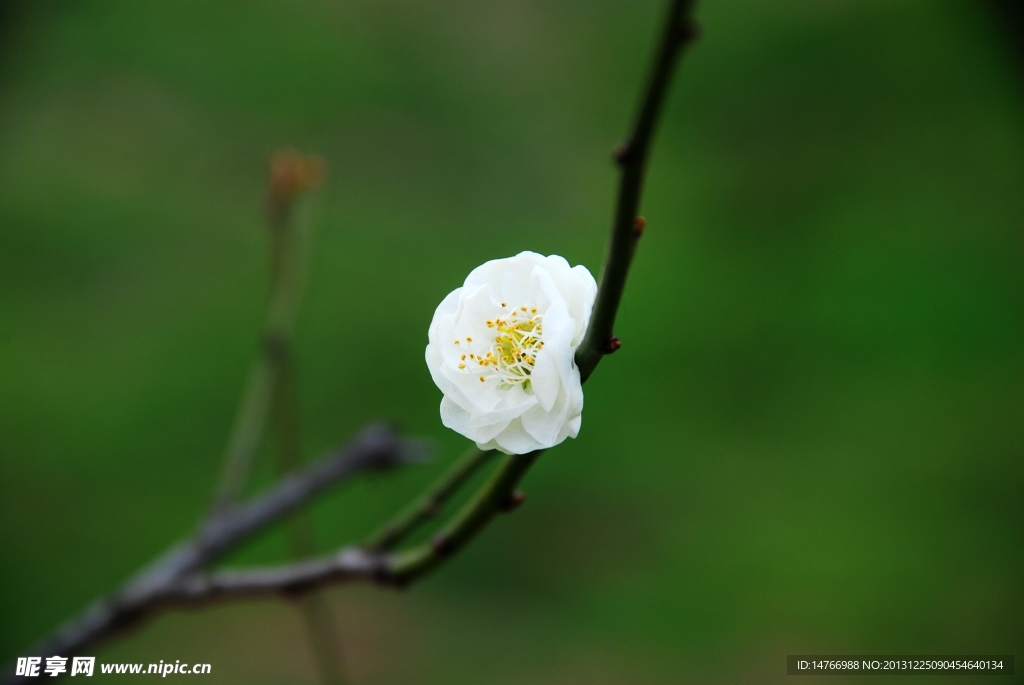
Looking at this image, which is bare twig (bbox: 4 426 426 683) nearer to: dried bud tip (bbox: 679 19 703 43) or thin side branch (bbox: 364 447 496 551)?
thin side branch (bbox: 364 447 496 551)

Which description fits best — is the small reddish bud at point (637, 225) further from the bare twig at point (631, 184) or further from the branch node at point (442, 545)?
the branch node at point (442, 545)

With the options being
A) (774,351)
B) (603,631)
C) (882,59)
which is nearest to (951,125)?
(882,59)

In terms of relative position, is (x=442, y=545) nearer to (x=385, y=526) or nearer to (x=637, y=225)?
(x=385, y=526)

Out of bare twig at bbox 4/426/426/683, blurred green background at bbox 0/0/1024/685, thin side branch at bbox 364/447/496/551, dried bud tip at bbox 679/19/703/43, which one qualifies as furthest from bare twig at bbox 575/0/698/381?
blurred green background at bbox 0/0/1024/685

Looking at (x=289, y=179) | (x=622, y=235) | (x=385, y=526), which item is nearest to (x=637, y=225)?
(x=622, y=235)

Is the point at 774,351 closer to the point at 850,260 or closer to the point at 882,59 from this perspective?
the point at 850,260

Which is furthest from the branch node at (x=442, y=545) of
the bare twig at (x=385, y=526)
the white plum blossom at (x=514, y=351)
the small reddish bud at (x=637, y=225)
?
the small reddish bud at (x=637, y=225)

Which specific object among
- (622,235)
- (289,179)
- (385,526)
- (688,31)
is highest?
(688,31)

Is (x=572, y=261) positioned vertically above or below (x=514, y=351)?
below
